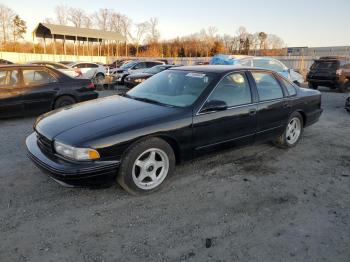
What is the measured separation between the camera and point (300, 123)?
5.53 metres

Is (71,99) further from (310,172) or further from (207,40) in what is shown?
(207,40)

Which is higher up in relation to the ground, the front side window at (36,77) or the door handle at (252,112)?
the front side window at (36,77)

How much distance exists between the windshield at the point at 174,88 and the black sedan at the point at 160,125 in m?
0.01

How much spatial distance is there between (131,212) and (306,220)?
183cm

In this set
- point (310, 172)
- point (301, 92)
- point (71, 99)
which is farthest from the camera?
point (71, 99)

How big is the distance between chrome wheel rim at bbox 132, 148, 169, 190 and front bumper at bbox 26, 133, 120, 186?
311 millimetres

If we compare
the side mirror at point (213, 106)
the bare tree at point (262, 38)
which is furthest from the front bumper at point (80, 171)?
the bare tree at point (262, 38)

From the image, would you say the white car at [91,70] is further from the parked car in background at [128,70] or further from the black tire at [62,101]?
the black tire at [62,101]

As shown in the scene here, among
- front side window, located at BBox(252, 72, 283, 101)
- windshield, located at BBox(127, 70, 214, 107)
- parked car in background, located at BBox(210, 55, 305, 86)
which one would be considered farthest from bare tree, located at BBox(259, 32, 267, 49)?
windshield, located at BBox(127, 70, 214, 107)

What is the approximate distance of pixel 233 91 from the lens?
424 centimetres

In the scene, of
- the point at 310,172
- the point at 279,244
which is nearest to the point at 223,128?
the point at 310,172

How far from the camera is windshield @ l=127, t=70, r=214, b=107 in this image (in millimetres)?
3980

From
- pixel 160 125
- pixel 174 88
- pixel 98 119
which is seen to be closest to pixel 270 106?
pixel 174 88

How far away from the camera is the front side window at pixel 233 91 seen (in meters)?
4.04
